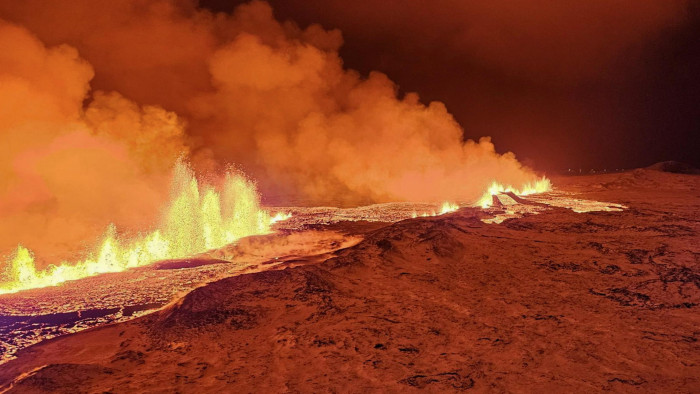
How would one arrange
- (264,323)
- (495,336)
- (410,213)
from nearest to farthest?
(495,336)
(264,323)
(410,213)

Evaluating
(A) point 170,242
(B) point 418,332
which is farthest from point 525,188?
(B) point 418,332

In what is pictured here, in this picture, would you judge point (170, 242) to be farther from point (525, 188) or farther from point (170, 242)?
point (525, 188)

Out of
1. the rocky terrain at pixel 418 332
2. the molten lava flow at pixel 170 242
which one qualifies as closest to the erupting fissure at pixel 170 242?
the molten lava flow at pixel 170 242

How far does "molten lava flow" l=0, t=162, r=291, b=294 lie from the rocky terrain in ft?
16.7

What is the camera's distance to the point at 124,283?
9.76 m

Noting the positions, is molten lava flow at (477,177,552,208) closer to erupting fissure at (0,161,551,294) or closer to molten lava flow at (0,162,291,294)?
erupting fissure at (0,161,551,294)

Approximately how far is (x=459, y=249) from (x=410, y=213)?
10.3 meters

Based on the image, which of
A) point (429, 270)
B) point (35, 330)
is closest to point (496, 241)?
point (429, 270)

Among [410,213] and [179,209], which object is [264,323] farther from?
[410,213]

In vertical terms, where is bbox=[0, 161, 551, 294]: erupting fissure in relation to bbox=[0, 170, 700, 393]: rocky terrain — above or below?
above

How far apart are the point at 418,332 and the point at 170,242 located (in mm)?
11402

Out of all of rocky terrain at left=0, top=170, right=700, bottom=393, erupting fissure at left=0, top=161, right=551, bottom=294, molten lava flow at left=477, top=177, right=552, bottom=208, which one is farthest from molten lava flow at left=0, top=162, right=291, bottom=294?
molten lava flow at left=477, top=177, right=552, bottom=208

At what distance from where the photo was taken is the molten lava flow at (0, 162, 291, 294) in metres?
10.6

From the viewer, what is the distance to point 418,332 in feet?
19.2
